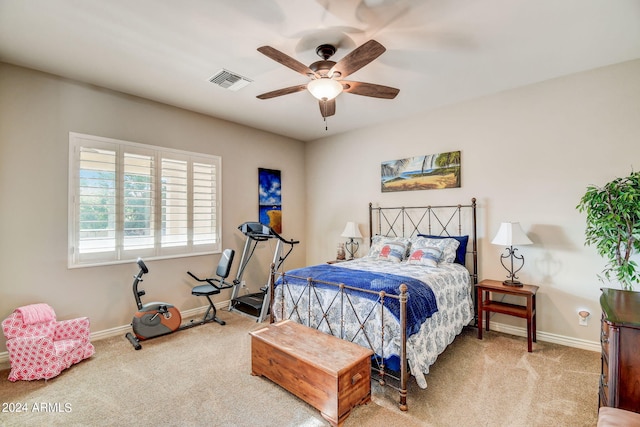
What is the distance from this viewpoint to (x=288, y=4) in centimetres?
221

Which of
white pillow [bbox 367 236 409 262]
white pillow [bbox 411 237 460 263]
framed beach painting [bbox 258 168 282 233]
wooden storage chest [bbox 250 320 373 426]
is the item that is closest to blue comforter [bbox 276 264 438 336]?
wooden storage chest [bbox 250 320 373 426]

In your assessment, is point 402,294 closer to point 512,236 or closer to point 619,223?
point 512,236

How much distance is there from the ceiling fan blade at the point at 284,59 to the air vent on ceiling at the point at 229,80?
1.16 meters

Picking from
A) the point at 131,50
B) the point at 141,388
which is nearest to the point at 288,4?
the point at 131,50

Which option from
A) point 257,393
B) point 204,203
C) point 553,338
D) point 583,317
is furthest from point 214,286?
point 583,317

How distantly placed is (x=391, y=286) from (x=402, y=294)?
30 cm

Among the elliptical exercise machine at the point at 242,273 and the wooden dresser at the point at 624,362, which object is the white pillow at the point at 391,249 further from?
the wooden dresser at the point at 624,362

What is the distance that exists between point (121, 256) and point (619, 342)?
4648 millimetres

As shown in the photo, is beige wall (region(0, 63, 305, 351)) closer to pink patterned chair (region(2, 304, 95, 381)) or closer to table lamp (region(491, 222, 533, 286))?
pink patterned chair (region(2, 304, 95, 381))

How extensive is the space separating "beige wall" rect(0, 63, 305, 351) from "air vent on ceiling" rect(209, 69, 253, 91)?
1220mm

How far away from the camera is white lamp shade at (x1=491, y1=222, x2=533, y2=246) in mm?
3311

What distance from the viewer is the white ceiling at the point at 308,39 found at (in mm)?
2248

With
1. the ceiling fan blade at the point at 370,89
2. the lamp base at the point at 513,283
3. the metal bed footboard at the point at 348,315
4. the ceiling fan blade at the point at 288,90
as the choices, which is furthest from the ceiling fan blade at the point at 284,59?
the lamp base at the point at 513,283

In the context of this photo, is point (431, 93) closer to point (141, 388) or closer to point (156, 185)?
point (156, 185)
